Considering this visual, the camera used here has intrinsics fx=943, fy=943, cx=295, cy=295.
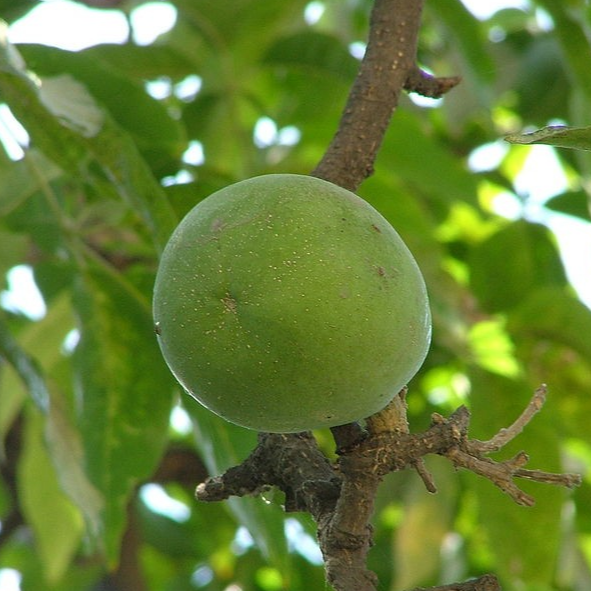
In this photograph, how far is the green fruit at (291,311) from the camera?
0.96 metres

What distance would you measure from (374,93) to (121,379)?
0.87m

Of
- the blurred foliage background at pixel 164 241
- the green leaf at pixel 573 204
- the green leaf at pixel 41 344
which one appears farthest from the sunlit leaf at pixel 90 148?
the green leaf at pixel 573 204

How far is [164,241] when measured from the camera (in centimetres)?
138

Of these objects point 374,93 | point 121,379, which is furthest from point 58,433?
point 374,93

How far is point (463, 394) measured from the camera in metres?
2.81

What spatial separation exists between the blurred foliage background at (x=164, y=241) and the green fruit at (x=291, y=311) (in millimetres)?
361

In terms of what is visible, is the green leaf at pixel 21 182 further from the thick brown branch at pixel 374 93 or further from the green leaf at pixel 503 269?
the green leaf at pixel 503 269

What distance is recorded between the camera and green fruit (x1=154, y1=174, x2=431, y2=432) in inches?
37.7

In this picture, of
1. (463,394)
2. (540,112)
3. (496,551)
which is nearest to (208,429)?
(496,551)

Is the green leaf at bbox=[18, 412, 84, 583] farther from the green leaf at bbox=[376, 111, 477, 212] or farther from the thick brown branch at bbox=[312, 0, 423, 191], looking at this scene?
the thick brown branch at bbox=[312, 0, 423, 191]

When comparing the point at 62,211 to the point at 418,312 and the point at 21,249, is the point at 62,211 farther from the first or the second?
the point at 418,312

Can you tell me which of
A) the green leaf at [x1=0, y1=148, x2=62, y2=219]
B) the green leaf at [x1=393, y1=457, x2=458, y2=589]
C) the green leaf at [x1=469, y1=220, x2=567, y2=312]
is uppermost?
the green leaf at [x1=0, y1=148, x2=62, y2=219]

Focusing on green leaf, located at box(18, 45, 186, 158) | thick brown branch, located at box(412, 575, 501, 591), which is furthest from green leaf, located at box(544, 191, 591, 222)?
thick brown branch, located at box(412, 575, 501, 591)

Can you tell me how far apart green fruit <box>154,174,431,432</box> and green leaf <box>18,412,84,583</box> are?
4.95 feet
